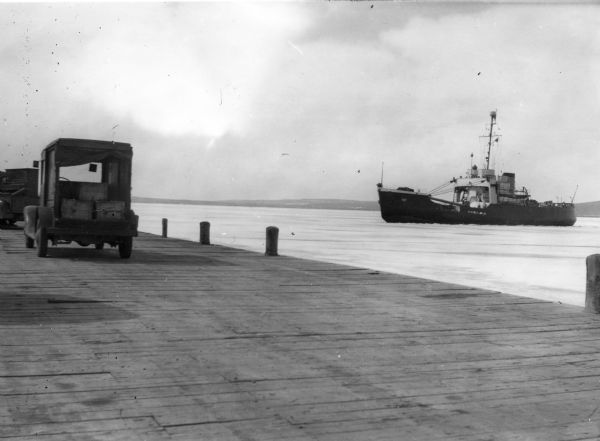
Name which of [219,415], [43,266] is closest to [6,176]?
[43,266]

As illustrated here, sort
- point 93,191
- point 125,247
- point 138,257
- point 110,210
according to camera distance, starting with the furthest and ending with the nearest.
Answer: point 138,257 < point 93,191 < point 125,247 < point 110,210

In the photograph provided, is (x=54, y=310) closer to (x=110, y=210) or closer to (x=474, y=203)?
(x=110, y=210)

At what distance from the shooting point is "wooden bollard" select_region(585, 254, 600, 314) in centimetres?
727

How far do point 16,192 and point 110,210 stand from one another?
477 inches

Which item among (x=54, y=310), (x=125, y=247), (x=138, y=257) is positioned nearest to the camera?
(x=54, y=310)

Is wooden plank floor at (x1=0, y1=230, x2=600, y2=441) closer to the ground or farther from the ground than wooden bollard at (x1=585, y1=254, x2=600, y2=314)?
closer to the ground

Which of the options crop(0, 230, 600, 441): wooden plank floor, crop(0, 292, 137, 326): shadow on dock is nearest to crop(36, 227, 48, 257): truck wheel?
crop(0, 230, 600, 441): wooden plank floor

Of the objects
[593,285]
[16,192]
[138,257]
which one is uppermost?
[16,192]

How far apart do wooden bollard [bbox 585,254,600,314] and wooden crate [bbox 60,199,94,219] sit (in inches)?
345

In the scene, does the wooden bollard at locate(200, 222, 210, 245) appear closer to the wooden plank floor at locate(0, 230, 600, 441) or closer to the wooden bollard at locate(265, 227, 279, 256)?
the wooden bollard at locate(265, 227, 279, 256)

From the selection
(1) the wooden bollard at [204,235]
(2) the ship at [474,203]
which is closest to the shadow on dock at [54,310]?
(1) the wooden bollard at [204,235]

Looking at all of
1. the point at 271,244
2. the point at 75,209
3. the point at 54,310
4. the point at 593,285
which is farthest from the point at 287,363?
the point at 271,244

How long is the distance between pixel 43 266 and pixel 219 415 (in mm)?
7989

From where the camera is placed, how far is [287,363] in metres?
4.69
